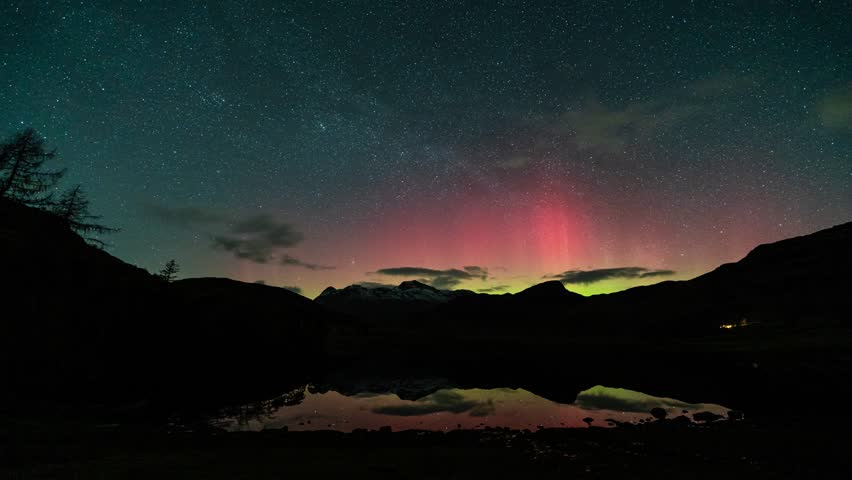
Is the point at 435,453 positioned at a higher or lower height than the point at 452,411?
higher

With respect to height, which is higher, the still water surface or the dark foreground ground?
the dark foreground ground

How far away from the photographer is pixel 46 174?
217ft

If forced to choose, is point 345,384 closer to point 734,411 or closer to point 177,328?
point 177,328

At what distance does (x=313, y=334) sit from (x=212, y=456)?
12138 centimetres

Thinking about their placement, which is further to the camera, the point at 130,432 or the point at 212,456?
the point at 130,432

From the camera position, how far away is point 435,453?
19750 millimetres

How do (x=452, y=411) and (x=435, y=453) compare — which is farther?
(x=452, y=411)

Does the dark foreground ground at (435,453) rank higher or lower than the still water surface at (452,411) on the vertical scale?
higher

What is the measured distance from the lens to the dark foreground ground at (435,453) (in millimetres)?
15977

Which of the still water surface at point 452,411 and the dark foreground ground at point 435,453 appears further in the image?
the still water surface at point 452,411

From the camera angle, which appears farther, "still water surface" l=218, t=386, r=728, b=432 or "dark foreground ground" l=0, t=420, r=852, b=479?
"still water surface" l=218, t=386, r=728, b=432

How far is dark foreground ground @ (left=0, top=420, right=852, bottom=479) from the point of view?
16.0 meters

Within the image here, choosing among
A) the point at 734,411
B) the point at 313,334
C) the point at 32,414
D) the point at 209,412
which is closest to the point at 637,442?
the point at 734,411

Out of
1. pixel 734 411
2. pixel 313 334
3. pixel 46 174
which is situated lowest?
pixel 734 411
